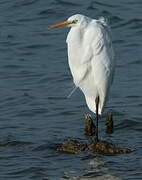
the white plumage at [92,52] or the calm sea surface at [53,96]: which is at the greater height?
the white plumage at [92,52]

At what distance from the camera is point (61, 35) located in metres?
15.8

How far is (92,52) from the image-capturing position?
9.96m

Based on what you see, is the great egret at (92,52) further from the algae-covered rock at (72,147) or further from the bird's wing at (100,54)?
the algae-covered rock at (72,147)

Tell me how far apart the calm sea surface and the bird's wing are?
0.85m

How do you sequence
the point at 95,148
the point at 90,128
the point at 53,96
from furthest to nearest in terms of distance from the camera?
1. the point at 53,96
2. the point at 90,128
3. the point at 95,148

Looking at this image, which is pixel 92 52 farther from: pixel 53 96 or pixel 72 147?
pixel 53 96

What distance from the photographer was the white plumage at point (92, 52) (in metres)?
9.87

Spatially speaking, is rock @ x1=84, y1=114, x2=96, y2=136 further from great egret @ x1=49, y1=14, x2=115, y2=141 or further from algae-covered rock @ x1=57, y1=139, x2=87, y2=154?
algae-covered rock @ x1=57, y1=139, x2=87, y2=154

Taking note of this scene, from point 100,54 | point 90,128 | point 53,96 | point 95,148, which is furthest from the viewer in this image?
point 53,96

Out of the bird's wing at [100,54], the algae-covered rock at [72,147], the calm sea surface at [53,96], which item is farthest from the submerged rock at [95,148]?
the bird's wing at [100,54]

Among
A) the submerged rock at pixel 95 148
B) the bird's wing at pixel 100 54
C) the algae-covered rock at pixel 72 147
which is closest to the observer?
the submerged rock at pixel 95 148

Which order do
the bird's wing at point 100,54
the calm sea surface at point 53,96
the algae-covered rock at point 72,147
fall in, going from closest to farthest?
the calm sea surface at point 53,96, the algae-covered rock at point 72,147, the bird's wing at point 100,54

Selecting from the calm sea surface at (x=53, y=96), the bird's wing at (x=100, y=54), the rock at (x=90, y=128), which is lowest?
the calm sea surface at (x=53, y=96)

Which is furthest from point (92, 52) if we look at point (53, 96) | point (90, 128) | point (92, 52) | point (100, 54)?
point (53, 96)
